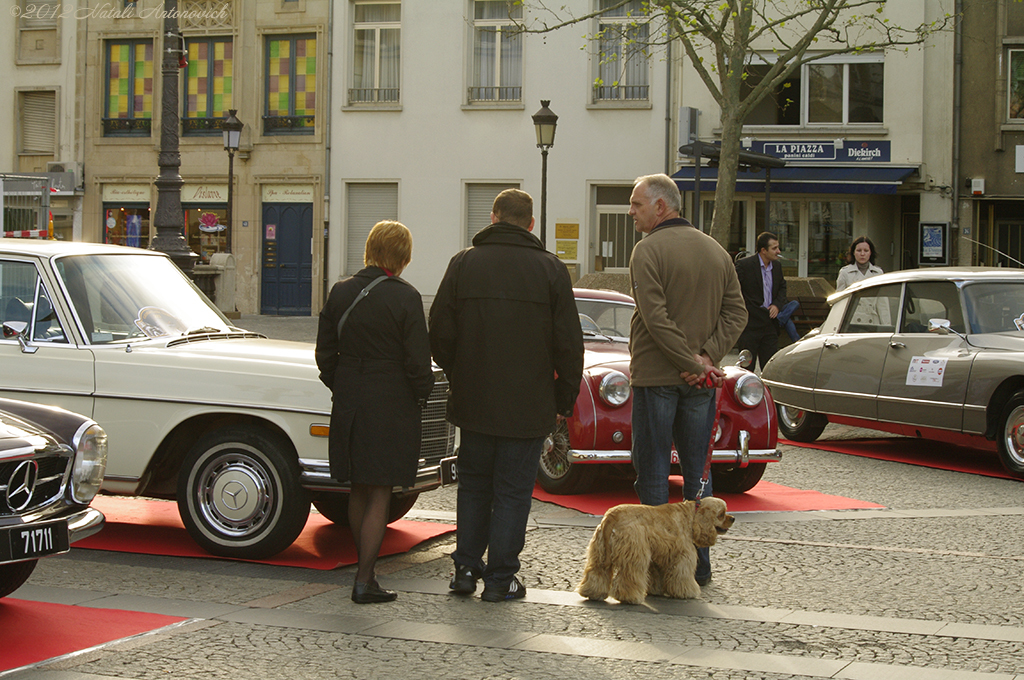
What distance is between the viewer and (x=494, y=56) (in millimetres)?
28547

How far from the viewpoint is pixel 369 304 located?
5621mm

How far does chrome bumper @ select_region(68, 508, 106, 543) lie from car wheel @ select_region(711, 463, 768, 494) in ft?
16.3

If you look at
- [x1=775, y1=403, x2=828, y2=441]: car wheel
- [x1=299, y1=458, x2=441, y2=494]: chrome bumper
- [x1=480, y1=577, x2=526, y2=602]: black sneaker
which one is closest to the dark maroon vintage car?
[x1=299, y1=458, x2=441, y2=494]: chrome bumper

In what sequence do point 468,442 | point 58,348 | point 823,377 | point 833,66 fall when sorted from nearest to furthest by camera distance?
1. point 468,442
2. point 58,348
3. point 823,377
4. point 833,66

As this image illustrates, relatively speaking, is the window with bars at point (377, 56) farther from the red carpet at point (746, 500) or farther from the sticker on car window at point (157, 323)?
the sticker on car window at point (157, 323)

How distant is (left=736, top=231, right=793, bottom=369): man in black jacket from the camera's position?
40.7 ft

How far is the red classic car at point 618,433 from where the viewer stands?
8.16 m

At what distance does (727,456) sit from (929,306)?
10.4 feet

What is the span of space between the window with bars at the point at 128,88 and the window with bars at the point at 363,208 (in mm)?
5934

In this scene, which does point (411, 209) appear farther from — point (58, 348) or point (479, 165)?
point (58, 348)

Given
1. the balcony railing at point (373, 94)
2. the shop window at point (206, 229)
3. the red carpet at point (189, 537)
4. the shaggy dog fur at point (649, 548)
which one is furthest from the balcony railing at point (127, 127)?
the shaggy dog fur at point (649, 548)

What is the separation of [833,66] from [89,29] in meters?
18.9

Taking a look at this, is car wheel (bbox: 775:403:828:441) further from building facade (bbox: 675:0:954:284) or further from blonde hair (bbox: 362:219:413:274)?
building facade (bbox: 675:0:954:284)

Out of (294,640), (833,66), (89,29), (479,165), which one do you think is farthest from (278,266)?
(294,640)
